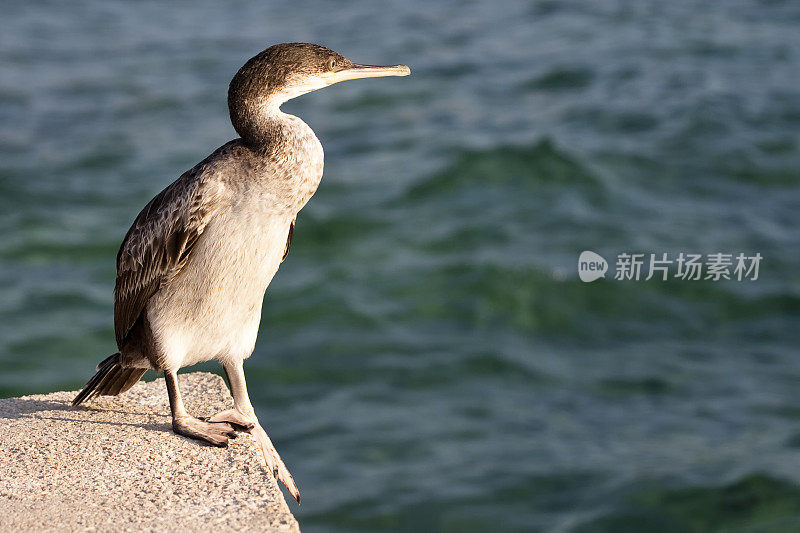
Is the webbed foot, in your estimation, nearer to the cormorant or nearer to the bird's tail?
the cormorant

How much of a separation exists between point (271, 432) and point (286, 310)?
1.78m

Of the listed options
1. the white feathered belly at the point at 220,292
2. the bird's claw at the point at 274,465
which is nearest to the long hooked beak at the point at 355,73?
the white feathered belly at the point at 220,292

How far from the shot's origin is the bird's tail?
4.36 metres

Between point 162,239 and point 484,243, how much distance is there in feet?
23.8

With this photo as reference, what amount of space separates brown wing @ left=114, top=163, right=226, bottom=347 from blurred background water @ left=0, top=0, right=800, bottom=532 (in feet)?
12.2

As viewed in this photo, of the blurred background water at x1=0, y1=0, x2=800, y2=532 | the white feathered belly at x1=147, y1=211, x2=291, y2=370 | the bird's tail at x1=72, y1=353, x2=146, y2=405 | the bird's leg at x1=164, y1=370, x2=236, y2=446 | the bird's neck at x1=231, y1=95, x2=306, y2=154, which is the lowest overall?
the bird's leg at x1=164, y1=370, x2=236, y2=446

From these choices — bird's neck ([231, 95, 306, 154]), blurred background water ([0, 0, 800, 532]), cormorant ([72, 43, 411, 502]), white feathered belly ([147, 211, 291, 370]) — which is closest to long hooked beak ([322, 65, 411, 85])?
cormorant ([72, 43, 411, 502])

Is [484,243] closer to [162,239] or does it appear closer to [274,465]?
[274,465]

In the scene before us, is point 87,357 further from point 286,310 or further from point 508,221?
point 508,221

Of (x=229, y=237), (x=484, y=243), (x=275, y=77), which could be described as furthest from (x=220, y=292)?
(x=484, y=243)

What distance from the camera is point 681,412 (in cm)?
850

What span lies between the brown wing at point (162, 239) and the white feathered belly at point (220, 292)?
40mm

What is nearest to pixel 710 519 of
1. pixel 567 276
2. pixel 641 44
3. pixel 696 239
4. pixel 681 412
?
pixel 681 412

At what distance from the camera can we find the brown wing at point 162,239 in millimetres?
3803
